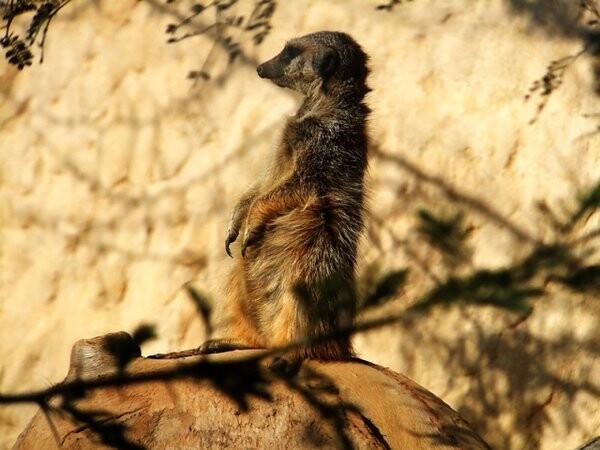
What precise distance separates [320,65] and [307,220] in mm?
908

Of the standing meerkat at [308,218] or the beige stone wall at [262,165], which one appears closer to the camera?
the standing meerkat at [308,218]

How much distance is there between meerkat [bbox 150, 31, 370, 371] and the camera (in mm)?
3787

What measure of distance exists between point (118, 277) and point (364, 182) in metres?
1.65

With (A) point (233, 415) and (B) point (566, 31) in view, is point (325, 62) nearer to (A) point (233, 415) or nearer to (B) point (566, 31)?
(B) point (566, 31)

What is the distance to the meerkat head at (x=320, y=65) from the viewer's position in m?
4.58

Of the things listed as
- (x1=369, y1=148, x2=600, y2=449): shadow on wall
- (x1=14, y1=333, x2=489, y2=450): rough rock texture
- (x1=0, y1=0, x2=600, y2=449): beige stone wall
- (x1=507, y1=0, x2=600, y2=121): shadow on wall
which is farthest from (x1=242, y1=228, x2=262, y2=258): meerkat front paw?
(x1=507, y1=0, x2=600, y2=121): shadow on wall

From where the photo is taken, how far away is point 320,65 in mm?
4559

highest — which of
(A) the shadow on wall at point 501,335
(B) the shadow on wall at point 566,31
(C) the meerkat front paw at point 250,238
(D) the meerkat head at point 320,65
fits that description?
(D) the meerkat head at point 320,65

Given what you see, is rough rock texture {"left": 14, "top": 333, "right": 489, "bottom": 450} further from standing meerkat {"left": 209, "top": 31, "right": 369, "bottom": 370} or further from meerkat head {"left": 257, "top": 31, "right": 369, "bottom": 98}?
meerkat head {"left": 257, "top": 31, "right": 369, "bottom": 98}

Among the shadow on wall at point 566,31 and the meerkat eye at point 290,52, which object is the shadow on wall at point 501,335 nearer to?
the shadow on wall at point 566,31

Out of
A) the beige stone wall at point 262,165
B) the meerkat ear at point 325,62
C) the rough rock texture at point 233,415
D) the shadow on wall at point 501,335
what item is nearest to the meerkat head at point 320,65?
the meerkat ear at point 325,62

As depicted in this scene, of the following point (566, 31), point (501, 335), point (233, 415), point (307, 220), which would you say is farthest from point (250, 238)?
point (566, 31)

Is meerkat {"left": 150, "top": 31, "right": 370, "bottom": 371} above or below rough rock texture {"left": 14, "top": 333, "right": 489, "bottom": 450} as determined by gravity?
below

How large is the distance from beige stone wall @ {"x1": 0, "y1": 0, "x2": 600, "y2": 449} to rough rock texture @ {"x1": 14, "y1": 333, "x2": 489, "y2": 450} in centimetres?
134
